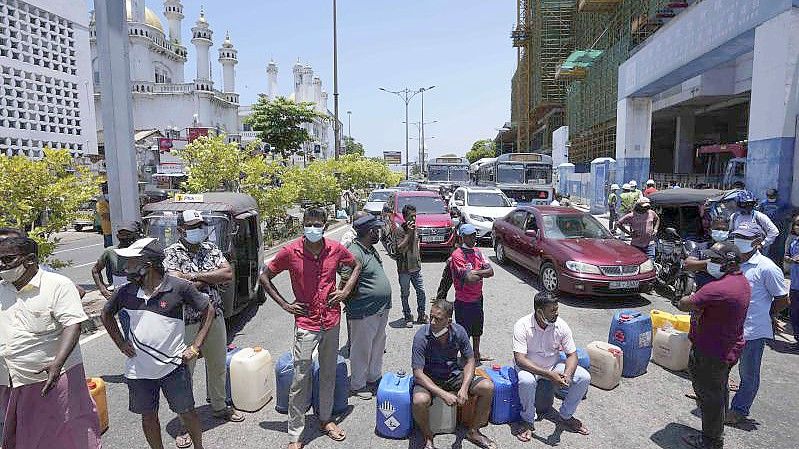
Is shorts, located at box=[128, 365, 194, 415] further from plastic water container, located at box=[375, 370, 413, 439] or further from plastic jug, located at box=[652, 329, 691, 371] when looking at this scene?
plastic jug, located at box=[652, 329, 691, 371]

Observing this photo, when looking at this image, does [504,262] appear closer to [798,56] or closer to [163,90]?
[798,56]

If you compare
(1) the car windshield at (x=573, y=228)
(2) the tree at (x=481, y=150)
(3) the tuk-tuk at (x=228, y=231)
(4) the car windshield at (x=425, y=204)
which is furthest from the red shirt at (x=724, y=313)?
(2) the tree at (x=481, y=150)

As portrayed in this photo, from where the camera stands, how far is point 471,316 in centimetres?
538

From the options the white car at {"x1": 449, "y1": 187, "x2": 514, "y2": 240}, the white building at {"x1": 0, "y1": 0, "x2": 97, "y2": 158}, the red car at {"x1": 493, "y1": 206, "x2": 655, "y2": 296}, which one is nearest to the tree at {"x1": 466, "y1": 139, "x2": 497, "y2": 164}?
the white building at {"x1": 0, "y1": 0, "x2": 97, "y2": 158}

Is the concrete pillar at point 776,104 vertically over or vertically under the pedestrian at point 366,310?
over

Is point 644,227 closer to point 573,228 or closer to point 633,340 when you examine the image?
point 573,228

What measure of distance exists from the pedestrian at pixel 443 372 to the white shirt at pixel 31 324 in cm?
248

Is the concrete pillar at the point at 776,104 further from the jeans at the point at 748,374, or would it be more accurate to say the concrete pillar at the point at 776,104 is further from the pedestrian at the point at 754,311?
the jeans at the point at 748,374

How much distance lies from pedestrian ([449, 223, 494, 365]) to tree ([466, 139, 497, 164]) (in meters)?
102

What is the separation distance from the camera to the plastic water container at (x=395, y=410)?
409 centimetres

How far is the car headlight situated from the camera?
26.1 feet

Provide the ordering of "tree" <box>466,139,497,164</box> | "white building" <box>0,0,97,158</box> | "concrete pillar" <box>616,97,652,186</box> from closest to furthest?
1. "concrete pillar" <box>616,97,652,186</box>
2. "white building" <box>0,0,97,158</box>
3. "tree" <box>466,139,497,164</box>

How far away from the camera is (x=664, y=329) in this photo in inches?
223

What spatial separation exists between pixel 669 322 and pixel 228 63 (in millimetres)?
67296
